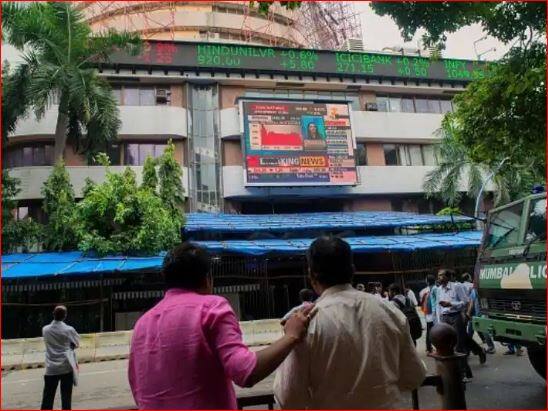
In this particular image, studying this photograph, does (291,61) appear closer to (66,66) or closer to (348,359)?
(66,66)

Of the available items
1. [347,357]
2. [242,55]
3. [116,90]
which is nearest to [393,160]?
[242,55]

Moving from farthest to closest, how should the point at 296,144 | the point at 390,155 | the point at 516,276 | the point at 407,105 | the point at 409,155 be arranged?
the point at 407,105, the point at 409,155, the point at 390,155, the point at 296,144, the point at 516,276

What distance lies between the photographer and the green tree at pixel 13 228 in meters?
14.6

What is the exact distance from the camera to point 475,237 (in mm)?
16266

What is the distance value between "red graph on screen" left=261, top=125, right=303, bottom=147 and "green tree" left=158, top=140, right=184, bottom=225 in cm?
462

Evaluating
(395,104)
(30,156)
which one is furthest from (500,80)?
(30,156)

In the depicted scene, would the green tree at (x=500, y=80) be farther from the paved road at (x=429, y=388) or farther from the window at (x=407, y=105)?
the window at (x=407, y=105)

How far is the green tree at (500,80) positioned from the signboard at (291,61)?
11.2 m

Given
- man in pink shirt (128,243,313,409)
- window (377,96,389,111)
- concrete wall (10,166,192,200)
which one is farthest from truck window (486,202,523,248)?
window (377,96,389,111)

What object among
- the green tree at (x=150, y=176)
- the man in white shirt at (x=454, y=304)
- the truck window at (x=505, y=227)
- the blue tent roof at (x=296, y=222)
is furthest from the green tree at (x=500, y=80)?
the green tree at (x=150, y=176)

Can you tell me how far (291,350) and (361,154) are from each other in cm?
2017

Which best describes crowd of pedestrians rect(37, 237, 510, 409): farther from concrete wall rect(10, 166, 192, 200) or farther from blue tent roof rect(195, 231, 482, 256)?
concrete wall rect(10, 166, 192, 200)

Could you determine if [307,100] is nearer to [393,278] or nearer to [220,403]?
[393,278]

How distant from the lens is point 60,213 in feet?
45.9
